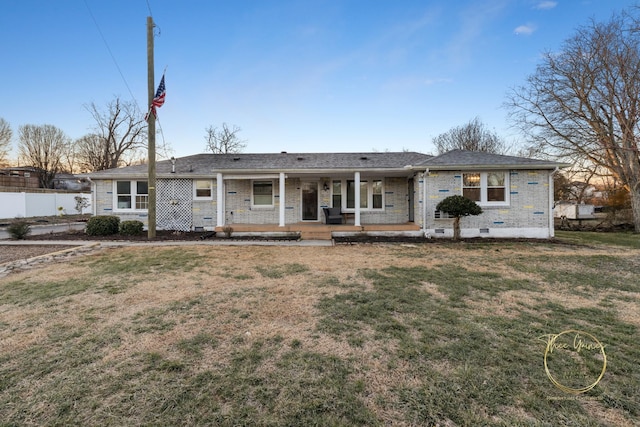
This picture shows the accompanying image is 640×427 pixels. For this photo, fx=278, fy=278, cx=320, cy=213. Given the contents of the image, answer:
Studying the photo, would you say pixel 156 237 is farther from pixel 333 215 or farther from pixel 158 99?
pixel 333 215

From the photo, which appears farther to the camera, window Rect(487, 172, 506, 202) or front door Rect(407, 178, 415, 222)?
front door Rect(407, 178, 415, 222)

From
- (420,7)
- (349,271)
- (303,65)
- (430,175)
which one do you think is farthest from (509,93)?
(349,271)

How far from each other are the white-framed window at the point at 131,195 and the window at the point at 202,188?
236 centimetres

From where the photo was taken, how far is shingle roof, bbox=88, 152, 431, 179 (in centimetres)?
1217

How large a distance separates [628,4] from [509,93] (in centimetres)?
532

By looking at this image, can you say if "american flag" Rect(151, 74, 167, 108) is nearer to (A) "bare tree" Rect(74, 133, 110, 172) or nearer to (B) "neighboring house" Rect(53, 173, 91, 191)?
(A) "bare tree" Rect(74, 133, 110, 172)

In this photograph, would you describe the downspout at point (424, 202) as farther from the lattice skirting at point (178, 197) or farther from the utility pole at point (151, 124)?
the utility pole at point (151, 124)

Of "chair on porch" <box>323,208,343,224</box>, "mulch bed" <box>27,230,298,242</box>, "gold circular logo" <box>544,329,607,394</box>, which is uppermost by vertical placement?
"chair on porch" <box>323,208,343,224</box>

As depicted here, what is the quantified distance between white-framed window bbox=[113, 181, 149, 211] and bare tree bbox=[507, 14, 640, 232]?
2082cm

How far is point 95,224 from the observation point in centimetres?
1138

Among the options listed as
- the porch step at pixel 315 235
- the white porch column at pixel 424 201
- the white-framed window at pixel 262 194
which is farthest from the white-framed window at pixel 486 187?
the white-framed window at pixel 262 194

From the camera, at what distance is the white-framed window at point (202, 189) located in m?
13.1

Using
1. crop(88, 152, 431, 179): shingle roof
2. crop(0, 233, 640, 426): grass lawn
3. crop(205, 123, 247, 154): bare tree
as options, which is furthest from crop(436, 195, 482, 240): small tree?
crop(205, 123, 247, 154): bare tree

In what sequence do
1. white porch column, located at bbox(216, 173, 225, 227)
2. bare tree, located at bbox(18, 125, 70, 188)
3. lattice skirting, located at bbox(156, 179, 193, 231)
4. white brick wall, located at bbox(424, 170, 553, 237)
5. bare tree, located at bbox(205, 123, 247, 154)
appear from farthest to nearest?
bare tree, located at bbox(18, 125, 70, 188)
bare tree, located at bbox(205, 123, 247, 154)
lattice skirting, located at bbox(156, 179, 193, 231)
white porch column, located at bbox(216, 173, 225, 227)
white brick wall, located at bbox(424, 170, 553, 237)
